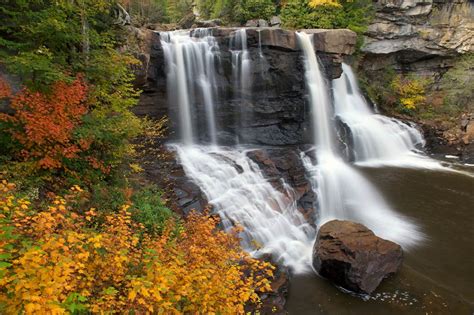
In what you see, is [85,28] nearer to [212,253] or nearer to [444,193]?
[212,253]

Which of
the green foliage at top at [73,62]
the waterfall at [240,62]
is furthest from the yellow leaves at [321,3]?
the green foliage at top at [73,62]

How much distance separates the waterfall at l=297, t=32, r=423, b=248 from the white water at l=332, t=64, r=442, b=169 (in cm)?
176

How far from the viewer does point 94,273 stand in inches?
181

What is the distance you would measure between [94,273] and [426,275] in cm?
872

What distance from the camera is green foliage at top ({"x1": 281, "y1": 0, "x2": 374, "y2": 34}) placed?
833 inches

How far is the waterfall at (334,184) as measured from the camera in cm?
1177

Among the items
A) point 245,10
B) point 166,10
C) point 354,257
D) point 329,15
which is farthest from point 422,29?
point 166,10

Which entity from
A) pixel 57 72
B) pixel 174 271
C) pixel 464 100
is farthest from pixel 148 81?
pixel 464 100

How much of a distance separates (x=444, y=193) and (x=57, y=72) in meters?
15.1

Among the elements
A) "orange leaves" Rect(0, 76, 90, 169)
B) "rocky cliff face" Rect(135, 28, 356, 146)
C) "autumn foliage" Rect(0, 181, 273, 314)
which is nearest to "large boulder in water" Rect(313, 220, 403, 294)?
"autumn foliage" Rect(0, 181, 273, 314)

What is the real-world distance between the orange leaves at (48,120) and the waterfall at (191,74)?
25.2 ft

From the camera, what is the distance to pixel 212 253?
20.1 ft

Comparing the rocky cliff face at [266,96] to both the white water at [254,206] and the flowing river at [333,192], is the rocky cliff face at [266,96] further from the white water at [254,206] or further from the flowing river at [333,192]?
the white water at [254,206]

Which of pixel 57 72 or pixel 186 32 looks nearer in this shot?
pixel 57 72
